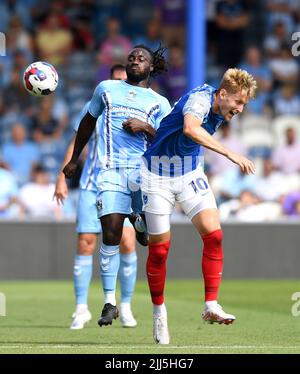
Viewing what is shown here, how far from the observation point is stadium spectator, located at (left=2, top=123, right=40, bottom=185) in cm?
1786

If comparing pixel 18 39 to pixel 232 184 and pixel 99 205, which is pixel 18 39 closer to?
pixel 232 184

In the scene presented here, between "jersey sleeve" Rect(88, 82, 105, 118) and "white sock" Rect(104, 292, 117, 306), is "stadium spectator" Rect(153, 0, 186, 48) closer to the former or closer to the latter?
"jersey sleeve" Rect(88, 82, 105, 118)

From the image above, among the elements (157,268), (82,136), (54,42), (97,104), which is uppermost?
(54,42)

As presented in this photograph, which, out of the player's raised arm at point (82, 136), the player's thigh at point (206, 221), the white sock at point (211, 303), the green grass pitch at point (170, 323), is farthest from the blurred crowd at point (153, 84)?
the white sock at point (211, 303)

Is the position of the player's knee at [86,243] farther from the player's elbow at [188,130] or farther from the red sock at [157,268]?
the player's elbow at [188,130]

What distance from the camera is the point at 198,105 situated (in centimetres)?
859

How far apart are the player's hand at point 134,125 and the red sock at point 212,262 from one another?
49.5 inches

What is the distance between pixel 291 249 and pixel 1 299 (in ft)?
15.7

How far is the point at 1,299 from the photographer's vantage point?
13.0 m

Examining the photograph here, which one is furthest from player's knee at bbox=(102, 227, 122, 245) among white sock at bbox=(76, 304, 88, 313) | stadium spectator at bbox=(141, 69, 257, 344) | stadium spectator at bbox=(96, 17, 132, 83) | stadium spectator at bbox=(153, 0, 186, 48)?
stadium spectator at bbox=(153, 0, 186, 48)

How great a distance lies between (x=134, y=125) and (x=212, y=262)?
57.2 inches

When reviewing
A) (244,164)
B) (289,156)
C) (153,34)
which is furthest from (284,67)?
(244,164)

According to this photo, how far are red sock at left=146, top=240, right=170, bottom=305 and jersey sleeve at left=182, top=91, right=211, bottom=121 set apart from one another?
1.04 meters

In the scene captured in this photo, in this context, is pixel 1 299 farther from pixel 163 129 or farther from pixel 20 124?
pixel 20 124
